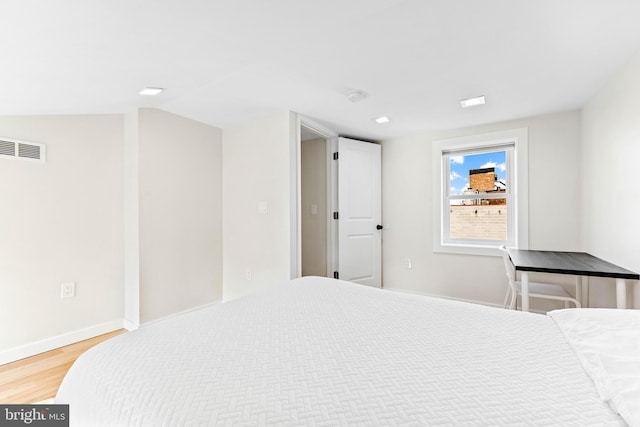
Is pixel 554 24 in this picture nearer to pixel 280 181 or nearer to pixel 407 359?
pixel 407 359

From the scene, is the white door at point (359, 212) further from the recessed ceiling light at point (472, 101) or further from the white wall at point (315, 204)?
the recessed ceiling light at point (472, 101)

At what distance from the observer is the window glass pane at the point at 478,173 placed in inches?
136

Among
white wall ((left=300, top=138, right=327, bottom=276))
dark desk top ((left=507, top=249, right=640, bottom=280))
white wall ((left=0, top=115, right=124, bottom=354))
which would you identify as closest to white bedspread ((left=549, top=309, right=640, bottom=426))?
dark desk top ((left=507, top=249, right=640, bottom=280))

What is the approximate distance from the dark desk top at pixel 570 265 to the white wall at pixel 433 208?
21.2 inches

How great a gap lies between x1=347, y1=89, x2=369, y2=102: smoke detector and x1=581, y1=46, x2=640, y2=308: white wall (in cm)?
171

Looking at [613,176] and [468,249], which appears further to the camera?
[468,249]

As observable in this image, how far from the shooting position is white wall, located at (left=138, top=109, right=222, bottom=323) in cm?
276

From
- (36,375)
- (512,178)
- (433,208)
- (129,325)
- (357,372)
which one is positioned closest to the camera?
(357,372)

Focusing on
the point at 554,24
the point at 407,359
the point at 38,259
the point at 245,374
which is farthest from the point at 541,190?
the point at 38,259

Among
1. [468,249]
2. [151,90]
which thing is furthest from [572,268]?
[151,90]

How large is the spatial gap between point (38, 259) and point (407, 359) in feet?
9.39

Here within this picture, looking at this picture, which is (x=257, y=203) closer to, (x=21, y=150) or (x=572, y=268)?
(x=21, y=150)

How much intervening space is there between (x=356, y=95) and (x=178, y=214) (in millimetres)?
2060

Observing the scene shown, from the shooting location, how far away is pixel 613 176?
220cm
